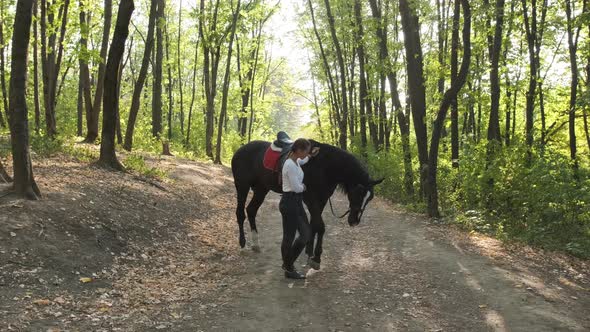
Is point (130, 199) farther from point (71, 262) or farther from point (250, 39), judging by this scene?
point (250, 39)

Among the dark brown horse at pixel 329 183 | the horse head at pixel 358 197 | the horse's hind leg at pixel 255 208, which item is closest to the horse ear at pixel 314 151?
the dark brown horse at pixel 329 183

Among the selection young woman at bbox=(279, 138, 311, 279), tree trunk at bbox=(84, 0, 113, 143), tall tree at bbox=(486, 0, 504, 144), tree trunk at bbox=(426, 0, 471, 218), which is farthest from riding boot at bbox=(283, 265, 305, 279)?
tree trunk at bbox=(84, 0, 113, 143)

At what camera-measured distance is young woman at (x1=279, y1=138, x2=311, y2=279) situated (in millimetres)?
5840

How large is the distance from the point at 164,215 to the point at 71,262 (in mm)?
3895

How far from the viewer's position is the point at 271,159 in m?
6.80

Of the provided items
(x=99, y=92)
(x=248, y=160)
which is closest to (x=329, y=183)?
(x=248, y=160)

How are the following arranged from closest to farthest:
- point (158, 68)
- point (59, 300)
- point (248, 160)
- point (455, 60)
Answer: point (59, 300) → point (248, 160) → point (455, 60) → point (158, 68)

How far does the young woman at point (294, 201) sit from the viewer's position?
5840 mm

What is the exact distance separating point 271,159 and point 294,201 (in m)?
1.12

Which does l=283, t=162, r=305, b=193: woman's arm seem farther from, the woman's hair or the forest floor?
the forest floor

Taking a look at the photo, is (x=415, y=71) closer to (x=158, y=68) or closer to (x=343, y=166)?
(x=343, y=166)

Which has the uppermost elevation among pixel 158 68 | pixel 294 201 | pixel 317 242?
pixel 158 68

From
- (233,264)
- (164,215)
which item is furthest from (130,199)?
(233,264)

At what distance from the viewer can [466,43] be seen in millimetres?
10398
